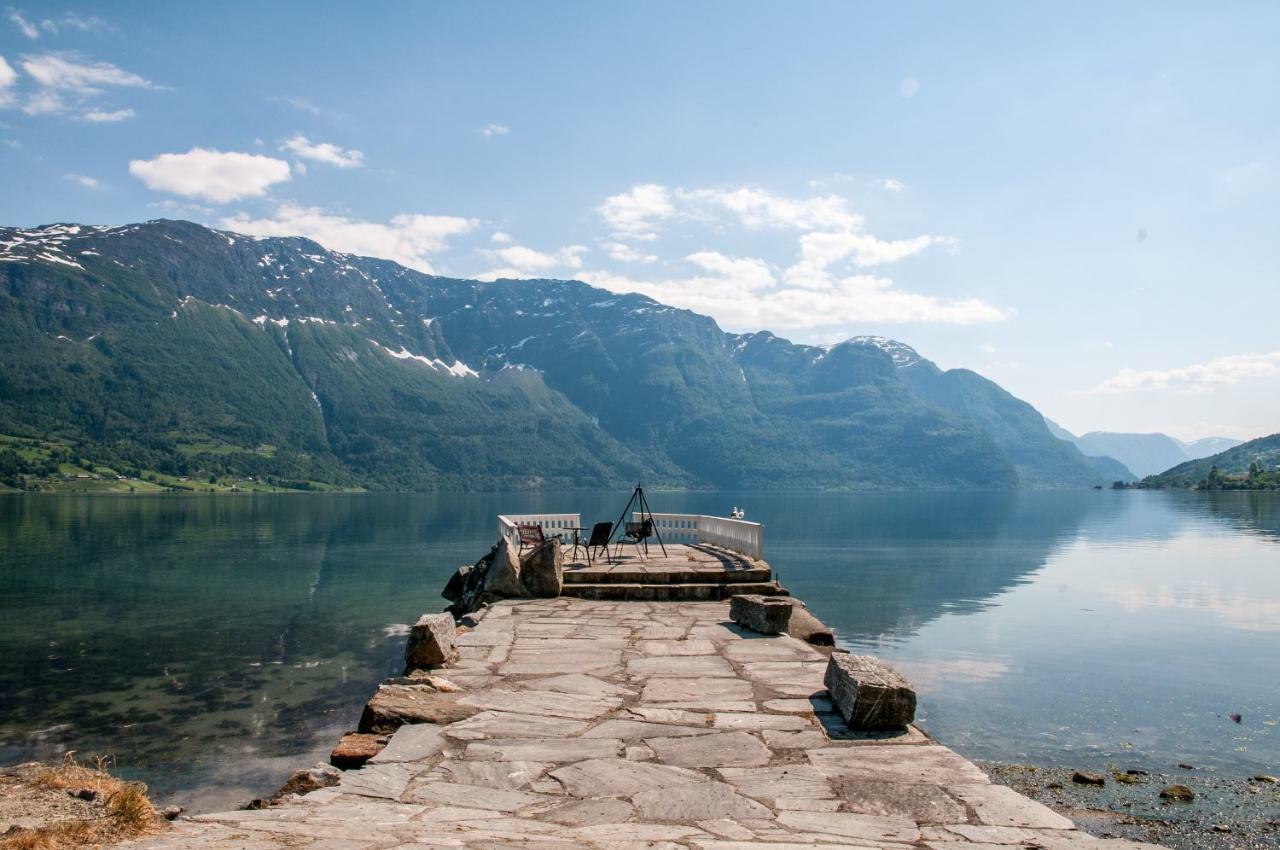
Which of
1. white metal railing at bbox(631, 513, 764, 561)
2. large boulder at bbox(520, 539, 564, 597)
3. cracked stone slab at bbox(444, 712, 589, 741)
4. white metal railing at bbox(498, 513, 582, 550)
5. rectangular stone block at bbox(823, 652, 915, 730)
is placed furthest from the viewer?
white metal railing at bbox(498, 513, 582, 550)

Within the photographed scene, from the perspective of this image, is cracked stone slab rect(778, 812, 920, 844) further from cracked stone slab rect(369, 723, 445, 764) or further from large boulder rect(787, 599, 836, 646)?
large boulder rect(787, 599, 836, 646)

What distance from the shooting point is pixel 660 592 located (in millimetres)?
16297

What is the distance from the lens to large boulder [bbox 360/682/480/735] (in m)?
7.50

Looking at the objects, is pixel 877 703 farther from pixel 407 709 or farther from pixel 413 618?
pixel 413 618

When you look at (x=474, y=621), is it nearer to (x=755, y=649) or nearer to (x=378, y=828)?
(x=755, y=649)

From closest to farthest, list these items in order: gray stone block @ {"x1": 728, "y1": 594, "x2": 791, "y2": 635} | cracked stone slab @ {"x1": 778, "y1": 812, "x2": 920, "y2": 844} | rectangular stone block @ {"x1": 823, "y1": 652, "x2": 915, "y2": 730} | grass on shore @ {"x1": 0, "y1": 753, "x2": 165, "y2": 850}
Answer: grass on shore @ {"x1": 0, "y1": 753, "x2": 165, "y2": 850}, cracked stone slab @ {"x1": 778, "y1": 812, "x2": 920, "y2": 844}, rectangular stone block @ {"x1": 823, "y1": 652, "x2": 915, "y2": 730}, gray stone block @ {"x1": 728, "y1": 594, "x2": 791, "y2": 635}

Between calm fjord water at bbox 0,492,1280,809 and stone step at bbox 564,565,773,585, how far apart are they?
14.3ft

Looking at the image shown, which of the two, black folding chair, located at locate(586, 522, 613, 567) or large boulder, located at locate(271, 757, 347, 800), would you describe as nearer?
large boulder, located at locate(271, 757, 347, 800)

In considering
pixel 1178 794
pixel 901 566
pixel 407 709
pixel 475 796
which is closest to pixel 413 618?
pixel 407 709

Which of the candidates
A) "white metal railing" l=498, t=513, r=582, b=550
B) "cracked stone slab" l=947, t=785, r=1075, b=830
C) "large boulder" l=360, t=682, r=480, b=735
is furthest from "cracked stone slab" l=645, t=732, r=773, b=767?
"white metal railing" l=498, t=513, r=582, b=550

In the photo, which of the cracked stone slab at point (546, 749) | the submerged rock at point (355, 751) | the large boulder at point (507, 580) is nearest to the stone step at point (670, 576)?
the large boulder at point (507, 580)

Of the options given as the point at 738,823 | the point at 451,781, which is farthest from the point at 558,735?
the point at 738,823

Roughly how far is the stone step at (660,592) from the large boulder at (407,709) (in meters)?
8.00

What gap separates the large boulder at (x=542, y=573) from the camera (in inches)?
639
